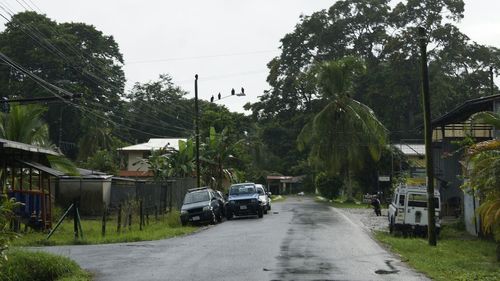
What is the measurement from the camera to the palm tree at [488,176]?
15.5 metres

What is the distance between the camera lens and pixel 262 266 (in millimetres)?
14281

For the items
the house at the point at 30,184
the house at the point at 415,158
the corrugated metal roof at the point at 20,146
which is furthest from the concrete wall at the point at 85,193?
the house at the point at 415,158

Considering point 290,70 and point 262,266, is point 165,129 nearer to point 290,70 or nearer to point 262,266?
point 290,70

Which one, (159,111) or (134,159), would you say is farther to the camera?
(159,111)

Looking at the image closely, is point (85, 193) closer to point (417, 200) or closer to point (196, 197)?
point (196, 197)

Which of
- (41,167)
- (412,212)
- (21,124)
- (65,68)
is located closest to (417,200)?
(412,212)

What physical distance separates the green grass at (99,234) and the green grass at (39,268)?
18.5 feet

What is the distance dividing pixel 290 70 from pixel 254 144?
13485 mm

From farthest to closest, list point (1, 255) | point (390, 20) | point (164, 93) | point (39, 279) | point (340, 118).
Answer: point (164, 93) → point (390, 20) → point (340, 118) → point (39, 279) → point (1, 255)

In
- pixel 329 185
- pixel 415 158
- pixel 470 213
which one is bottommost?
pixel 470 213

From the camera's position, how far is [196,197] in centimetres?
3102

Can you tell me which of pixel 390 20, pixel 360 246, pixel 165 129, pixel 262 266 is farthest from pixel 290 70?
pixel 262 266

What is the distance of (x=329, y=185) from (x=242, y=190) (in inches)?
1182

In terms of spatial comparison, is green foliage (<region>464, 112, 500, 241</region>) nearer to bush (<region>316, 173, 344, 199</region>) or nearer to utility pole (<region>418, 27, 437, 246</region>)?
utility pole (<region>418, 27, 437, 246</region>)
